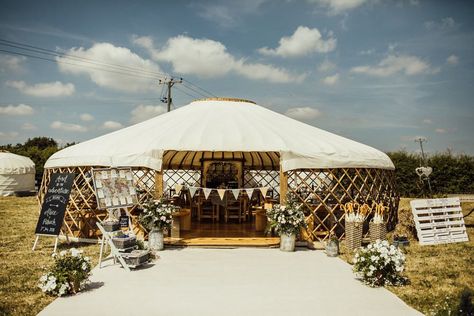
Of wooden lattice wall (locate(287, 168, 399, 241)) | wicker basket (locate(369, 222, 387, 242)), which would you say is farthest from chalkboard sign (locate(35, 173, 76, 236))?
wicker basket (locate(369, 222, 387, 242))

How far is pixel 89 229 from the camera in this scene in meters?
7.32

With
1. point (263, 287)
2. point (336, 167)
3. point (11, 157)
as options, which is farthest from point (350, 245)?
point (11, 157)

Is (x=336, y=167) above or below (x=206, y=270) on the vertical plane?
above

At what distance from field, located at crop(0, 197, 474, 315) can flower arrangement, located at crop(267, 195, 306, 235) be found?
84cm

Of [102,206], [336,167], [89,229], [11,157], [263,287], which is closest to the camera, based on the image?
[263,287]

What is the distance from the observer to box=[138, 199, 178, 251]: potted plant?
241 inches

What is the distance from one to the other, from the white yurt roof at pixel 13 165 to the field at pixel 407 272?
1006cm

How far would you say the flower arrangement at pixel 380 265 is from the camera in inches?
168

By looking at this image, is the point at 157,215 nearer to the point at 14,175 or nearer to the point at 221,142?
the point at 221,142

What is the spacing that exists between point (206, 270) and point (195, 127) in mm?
3113

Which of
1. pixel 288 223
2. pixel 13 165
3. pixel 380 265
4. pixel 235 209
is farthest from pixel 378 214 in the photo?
pixel 13 165

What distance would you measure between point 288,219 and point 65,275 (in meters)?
3.35

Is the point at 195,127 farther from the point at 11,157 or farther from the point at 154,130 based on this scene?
the point at 11,157

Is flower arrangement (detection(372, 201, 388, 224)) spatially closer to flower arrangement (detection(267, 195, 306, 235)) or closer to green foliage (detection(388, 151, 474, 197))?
flower arrangement (detection(267, 195, 306, 235))
